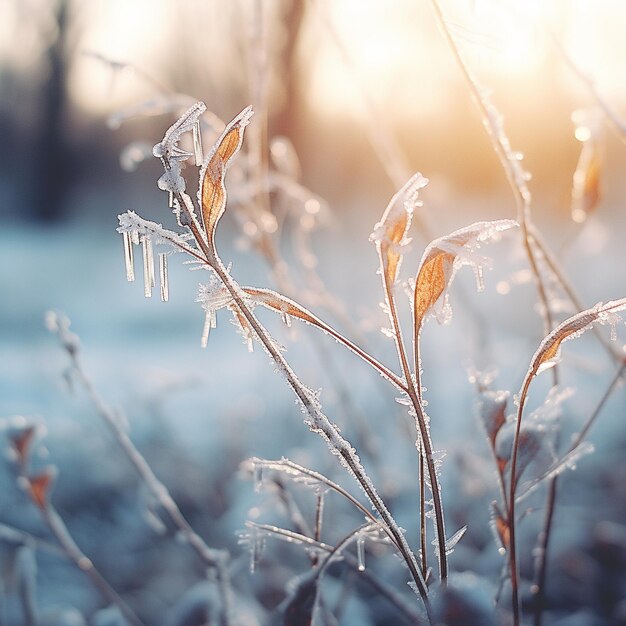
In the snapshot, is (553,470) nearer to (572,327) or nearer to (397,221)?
(572,327)

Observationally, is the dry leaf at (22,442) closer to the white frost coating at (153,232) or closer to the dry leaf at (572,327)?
the white frost coating at (153,232)

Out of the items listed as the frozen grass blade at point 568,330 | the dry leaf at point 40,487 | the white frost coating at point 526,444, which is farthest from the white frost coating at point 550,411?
the dry leaf at point 40,487

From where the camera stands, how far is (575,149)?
19.5 feet

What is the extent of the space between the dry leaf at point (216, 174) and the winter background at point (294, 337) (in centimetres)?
25

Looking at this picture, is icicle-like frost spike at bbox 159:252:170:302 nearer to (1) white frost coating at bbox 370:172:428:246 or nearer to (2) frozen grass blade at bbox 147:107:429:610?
(2) frozen grass blade at bbox 147:107:429:610

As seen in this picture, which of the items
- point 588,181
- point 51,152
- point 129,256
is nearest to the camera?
point 129,256

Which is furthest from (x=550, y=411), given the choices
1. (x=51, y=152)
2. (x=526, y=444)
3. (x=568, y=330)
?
(x=51, y=152)

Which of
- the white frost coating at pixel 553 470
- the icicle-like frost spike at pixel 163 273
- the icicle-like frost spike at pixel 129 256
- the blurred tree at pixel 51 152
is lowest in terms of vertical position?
the white frost coating at pixel 553 470

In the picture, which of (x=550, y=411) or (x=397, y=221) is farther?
(x=550, y=411)

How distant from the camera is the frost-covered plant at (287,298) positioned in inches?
20.6

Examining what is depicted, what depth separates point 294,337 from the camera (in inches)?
37.5

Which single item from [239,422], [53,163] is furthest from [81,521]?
[53,163]

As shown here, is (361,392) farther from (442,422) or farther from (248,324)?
(248,324)

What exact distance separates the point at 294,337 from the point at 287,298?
401 mm
